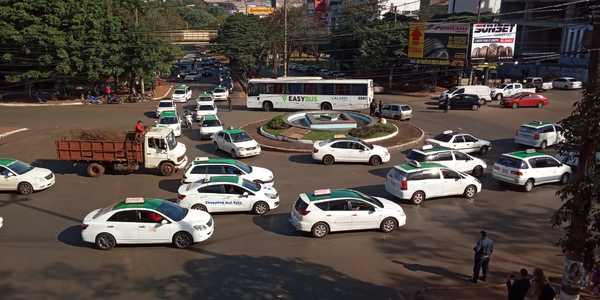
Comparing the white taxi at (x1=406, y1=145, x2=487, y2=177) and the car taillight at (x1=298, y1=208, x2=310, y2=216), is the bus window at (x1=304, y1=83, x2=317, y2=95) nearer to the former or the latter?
the white taxi at (x1=406, y1=145, x2=487, y2=177)

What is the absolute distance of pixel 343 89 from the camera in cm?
4141

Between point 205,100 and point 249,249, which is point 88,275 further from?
point 205,100

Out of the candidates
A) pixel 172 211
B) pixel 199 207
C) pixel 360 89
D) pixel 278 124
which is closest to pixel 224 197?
pixel 199 207

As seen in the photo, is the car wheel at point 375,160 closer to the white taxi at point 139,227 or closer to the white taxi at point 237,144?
the white taxi at point 237,144

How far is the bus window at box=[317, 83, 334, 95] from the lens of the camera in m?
41.4

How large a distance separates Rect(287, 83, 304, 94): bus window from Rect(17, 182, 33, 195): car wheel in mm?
24962

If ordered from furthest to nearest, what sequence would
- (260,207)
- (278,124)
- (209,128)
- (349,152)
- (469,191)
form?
(278,124)
(209,128)
(349,152)
(469,191)
(260,207)

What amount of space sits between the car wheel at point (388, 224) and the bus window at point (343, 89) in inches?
1030

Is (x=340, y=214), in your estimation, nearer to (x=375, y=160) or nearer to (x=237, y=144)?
(x=375, y=160)

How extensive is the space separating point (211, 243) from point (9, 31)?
4018 centimetres

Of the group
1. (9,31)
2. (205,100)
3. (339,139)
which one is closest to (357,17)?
(205,100)

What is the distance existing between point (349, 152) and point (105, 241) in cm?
1319

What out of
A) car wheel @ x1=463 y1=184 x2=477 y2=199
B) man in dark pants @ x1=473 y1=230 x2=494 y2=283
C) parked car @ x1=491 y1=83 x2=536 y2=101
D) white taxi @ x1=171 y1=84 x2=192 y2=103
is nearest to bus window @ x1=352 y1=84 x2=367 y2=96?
parked car @ x1=491 y1=83 x2=536 y2=101

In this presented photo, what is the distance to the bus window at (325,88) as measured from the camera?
136 feet
